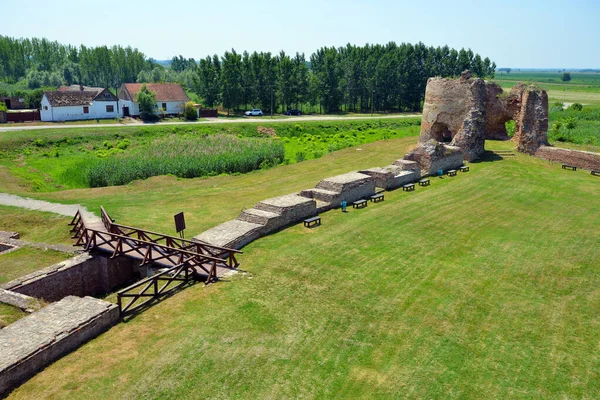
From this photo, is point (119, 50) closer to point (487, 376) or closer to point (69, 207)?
point (69, 207)

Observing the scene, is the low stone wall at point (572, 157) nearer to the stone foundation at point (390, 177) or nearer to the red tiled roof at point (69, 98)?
the stone foundation at point (390, 177)

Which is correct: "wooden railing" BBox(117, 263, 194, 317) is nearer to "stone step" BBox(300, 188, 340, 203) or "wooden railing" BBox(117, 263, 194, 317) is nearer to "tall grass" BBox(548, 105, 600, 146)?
"stone step" BBox(300, 188, 340, 203)

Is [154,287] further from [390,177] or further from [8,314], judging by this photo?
[390,177]

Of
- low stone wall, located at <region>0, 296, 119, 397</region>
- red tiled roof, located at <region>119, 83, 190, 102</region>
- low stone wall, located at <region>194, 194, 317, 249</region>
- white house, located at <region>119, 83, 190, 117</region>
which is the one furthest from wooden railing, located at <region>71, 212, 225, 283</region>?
red tiled roof, located at <region>119, 83, 190, 102</region>

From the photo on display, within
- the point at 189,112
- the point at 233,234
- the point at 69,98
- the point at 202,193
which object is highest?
the point at 69,98

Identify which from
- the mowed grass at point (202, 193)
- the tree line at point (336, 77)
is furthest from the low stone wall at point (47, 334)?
the tree line at point (336, 77)

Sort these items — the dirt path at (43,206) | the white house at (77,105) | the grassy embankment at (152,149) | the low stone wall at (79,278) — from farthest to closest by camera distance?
1. the white house at (77,105)
2. the grassy embankment at (152,149)
3. the dirt path at (43,206)
4. the low stone wall at (79,278)

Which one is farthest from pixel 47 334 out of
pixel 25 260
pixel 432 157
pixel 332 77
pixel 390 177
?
pixel 332 77
